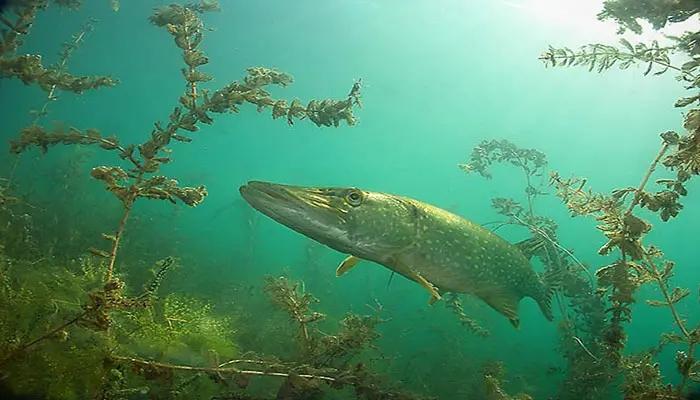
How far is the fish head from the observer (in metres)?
3.65

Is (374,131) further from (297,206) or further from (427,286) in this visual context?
(297,206)

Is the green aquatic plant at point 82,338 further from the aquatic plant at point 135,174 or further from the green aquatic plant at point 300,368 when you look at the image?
the green aquatic plant at point 300,368

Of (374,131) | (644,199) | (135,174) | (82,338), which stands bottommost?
(82,338)

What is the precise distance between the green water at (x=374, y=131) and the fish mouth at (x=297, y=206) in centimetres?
387

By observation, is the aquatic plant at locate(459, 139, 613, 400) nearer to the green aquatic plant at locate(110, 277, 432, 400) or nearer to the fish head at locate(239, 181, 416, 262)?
the fish head at locate(239, 181, 416, 262)

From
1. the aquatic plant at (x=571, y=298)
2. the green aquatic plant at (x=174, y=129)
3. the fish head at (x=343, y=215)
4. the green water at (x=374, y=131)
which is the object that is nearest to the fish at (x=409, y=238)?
the fish head at (x=343, y=215)

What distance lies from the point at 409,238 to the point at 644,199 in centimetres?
209

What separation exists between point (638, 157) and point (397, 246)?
244 feet

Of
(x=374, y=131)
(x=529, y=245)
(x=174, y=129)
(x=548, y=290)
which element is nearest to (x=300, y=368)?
(x=174, y=129)

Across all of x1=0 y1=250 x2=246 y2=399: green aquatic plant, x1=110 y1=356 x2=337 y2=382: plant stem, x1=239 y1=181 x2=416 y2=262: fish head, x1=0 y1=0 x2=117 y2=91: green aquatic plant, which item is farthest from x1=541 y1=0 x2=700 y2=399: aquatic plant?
x1=0 y1=0 x2=117 y2=91: green aquatic plant

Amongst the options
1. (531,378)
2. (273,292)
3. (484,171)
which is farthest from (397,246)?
(531,378)

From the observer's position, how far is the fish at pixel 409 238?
3.77 meters

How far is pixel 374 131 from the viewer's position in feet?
240

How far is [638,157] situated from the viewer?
6581 centimetres
